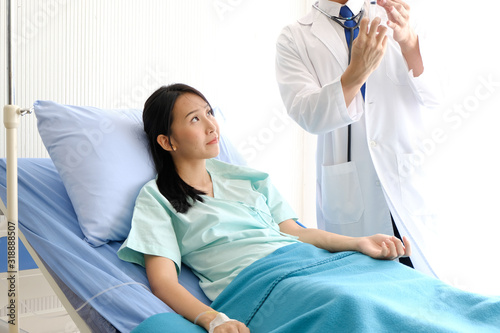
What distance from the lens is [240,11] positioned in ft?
9.85

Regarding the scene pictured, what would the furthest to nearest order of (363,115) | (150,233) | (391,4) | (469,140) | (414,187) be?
(469,140), (363,115), (414,187), (391,4), (150,233)

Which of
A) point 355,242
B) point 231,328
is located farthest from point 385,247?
Answer: point 231,328

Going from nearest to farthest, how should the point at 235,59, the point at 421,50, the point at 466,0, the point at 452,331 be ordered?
the point at 452,331, the point at 421,50, the point at 466,0, the point at 235,59

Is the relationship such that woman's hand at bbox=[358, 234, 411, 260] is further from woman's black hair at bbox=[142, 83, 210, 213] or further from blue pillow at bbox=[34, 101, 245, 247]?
blue pillow at bbox=[34, 101, 245, 247]

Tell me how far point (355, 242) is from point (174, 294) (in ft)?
1.61

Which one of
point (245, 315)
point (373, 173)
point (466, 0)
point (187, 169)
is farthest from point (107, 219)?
point (466, 0)

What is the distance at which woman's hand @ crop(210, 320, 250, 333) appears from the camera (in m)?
0.98

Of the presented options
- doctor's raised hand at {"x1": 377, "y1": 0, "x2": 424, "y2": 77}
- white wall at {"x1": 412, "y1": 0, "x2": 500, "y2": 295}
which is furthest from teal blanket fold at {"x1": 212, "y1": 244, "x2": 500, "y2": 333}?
white wall at {"x1": 412, "y1": 0, "x2": 500, "y2": 295}

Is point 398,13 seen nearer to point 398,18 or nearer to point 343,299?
point 398,18

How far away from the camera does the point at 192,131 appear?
4.85ft

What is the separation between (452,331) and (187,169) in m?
0.90

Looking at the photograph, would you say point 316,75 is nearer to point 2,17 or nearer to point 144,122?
point 144,122

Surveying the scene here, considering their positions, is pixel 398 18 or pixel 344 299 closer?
pixel 344 299

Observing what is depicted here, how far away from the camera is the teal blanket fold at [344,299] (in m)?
0.91
